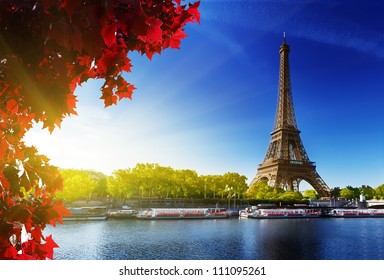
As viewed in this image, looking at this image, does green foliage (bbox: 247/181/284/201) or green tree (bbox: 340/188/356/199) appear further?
green tree (bbox: 340/188/356/199)

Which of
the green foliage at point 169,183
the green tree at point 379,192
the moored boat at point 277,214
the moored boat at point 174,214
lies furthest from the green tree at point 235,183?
the green tree at point 379,192

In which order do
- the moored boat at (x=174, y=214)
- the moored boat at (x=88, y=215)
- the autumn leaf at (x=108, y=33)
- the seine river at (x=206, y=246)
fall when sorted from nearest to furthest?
the autumn leaf at (x=108, y=33)
the seine river at (x=206, y=246)
the moored boat at (x=88, y=215)
the moored boat at (x=174, y=214)

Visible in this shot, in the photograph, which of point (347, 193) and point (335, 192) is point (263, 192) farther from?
point (347, 193)

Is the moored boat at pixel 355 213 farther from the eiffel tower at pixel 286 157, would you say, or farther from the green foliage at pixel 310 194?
the green foliage at pixel 310 194

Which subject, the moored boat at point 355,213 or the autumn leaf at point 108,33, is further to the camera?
the moored boat at point 355,213

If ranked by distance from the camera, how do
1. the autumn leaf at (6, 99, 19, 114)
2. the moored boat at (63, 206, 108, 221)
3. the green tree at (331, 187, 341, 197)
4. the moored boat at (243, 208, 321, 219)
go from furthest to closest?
the green tree at (331, 187, 341, 197) → the moored boat at (243, 208, 321, 219) → the moored boat at (63, 206, 108, 221) → the autumn leaf at (6, 99, 19, 114)

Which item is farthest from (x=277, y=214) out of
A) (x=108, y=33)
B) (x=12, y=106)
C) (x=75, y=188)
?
(x=108, y=33)

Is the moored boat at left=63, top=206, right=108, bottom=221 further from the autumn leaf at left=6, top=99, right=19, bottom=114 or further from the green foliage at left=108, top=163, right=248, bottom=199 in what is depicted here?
the autumn leaf at left=6, top=99, right=19, bottom=114

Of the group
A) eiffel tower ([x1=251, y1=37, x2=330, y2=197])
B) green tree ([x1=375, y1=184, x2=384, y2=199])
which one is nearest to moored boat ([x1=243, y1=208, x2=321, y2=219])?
eiffel tower ([x1=251, y1=37, x2=330, y2=197])

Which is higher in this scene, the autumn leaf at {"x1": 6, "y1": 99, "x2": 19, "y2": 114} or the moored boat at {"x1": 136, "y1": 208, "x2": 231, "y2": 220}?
the autumn leaf at {"x1": 6, "y1": 99, "x2": 19, "y2": 114}
